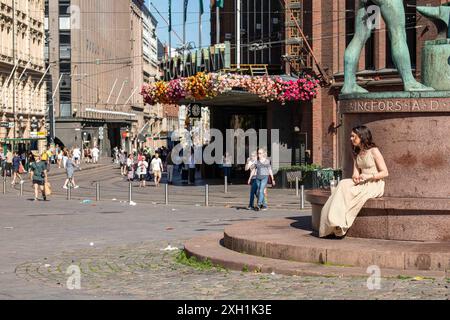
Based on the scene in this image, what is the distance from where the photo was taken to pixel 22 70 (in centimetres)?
8119

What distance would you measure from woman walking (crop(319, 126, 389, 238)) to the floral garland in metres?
24.1

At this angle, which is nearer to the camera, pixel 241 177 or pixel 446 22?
pixel 446 22

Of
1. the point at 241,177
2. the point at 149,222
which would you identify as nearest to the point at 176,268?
the point at 149,222

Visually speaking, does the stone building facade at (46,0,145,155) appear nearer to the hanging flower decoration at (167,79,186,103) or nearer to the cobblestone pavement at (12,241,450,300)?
the hanging flower decoration at (167,79,186,103)

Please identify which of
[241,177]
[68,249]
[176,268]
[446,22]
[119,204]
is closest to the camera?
[176,268]

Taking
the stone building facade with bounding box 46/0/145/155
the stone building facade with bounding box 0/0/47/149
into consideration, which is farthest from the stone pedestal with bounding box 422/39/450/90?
the stone building facade with bounding box 46/0/145/155

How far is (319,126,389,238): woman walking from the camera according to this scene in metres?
13.0

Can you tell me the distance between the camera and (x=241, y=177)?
48.4 meters

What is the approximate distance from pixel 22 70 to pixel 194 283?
72.1m

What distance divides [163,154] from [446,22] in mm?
55412

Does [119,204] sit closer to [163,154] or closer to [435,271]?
[435,271]

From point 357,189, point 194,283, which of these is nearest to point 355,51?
point 357,189

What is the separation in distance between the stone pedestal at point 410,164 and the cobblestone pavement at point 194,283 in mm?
1751
